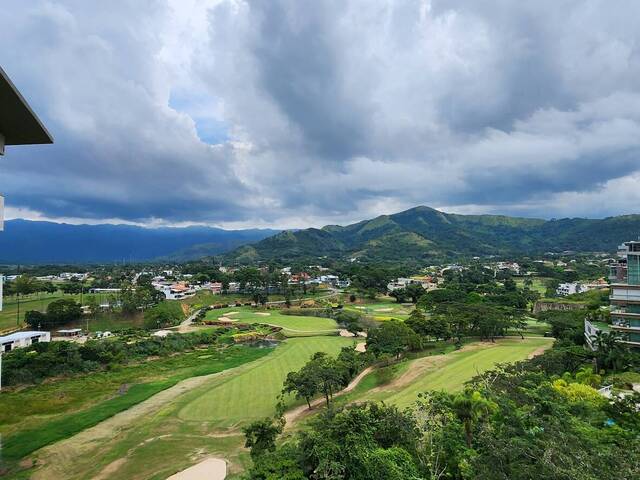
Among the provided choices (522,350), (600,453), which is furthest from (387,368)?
(600,453)

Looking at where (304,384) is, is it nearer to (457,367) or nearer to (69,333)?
(457,367)

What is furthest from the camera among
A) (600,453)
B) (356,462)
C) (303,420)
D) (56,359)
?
(56,359)

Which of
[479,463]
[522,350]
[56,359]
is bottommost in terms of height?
[522,350]

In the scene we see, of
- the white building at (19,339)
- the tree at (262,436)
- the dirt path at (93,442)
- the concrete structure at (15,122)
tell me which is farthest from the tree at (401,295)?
the concrete structure at (15,122)

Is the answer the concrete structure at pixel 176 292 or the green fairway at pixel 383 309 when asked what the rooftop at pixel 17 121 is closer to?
the green fairway at pixel 383 309

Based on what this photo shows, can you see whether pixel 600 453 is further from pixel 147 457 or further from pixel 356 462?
pixel 147 457

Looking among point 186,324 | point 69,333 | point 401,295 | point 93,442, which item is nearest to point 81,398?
point 93,442
